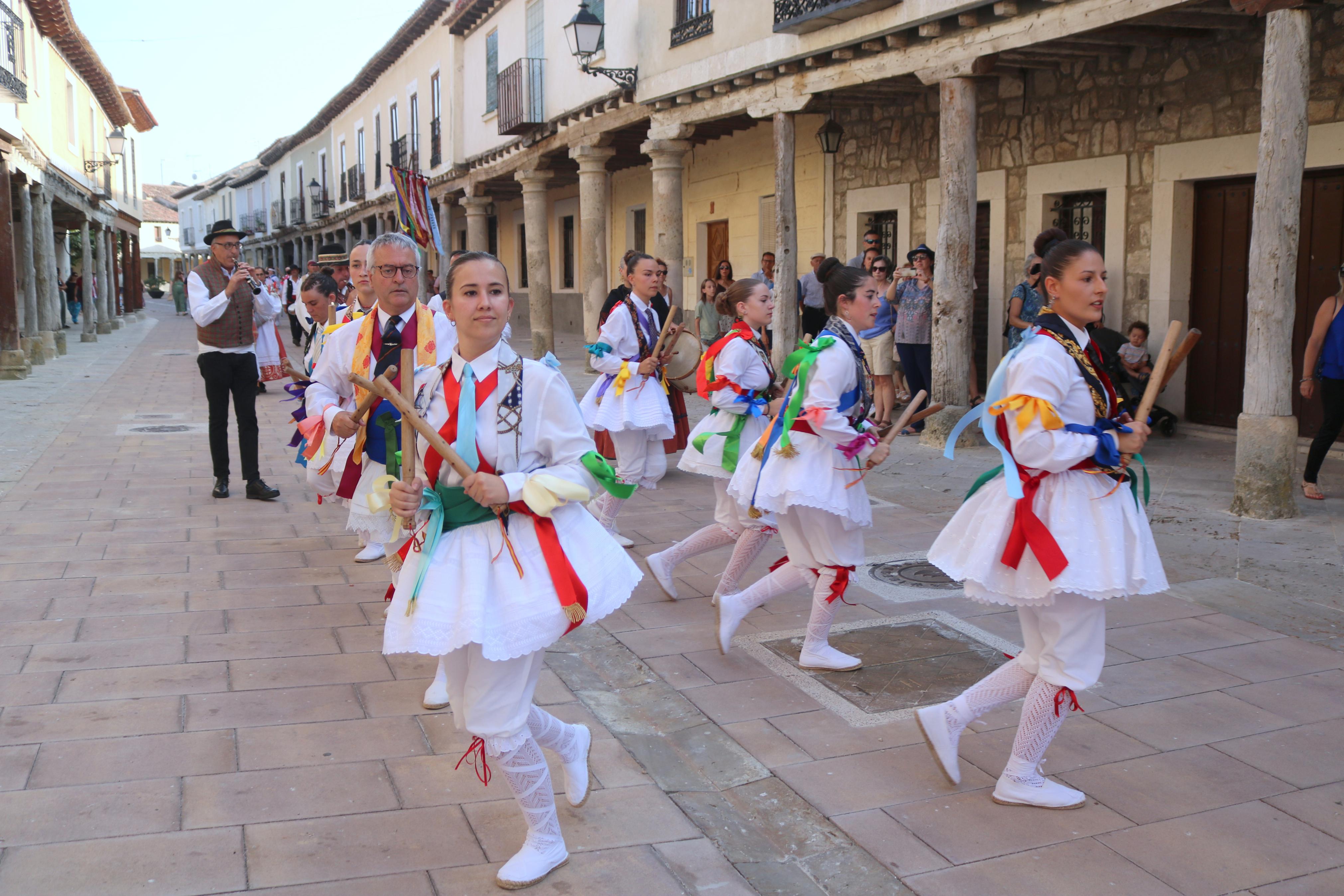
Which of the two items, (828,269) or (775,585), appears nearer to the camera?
(828,269)

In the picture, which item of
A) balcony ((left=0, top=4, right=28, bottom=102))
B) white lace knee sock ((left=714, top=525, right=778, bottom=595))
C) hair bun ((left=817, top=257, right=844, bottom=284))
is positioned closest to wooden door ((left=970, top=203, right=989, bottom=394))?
white lace knee sock ((left=714, top=525, right=778, bottom=595))

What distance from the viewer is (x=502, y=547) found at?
2.78 meters

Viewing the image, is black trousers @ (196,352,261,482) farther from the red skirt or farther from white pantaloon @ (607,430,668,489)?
white pantaloon @ (607,430,668,489)

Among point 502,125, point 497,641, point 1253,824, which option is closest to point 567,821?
point 497,641

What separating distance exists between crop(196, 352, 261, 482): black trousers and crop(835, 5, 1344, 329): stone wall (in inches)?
282

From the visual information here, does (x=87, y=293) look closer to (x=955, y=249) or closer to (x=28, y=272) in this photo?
(x=28, y=272)

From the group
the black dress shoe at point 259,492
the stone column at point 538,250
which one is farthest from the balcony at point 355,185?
the black dress shoe at point 259,492

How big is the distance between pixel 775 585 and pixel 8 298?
50.8ft

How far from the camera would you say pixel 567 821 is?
3162mm

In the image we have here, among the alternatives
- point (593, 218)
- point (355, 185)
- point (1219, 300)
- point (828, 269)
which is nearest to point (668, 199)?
point (593, 218)

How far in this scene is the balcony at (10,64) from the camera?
15914 millimetres

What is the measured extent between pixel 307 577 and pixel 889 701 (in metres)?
3.15

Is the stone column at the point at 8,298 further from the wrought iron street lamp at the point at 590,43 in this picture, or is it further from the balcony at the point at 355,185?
the balcony at the point at 355,185

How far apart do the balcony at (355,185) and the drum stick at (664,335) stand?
30.7 metres
